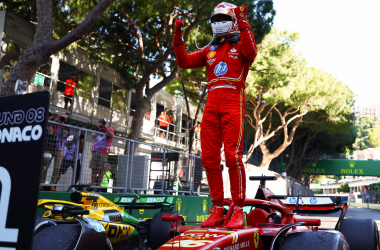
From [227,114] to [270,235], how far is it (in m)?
1.04

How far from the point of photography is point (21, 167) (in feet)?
5.09

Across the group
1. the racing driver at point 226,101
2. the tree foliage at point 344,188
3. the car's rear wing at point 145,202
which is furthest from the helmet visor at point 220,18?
the tree foliage at point 344,188

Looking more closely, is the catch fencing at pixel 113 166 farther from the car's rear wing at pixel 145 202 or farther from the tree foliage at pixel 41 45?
the tree foliage at pixel 41 45

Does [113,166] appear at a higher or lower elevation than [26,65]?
lower

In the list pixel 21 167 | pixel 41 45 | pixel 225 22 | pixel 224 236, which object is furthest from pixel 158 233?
pixel 41 45

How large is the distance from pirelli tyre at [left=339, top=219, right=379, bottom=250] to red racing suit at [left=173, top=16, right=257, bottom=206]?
1.41m

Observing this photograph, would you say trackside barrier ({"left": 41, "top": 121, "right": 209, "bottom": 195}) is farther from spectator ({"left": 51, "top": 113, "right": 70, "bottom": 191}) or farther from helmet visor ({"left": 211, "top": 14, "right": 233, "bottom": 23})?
helmet visor ({"left": 211, "top": 14, "right": 233, "bottom": 23})

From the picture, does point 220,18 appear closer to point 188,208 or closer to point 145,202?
point 145,202

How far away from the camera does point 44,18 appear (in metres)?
9.06

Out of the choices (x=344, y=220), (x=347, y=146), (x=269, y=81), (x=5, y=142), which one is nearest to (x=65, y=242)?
(x=5, y=142)

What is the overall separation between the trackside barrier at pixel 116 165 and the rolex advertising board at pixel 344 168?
35370 mm

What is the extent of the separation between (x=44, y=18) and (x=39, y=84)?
6.85m

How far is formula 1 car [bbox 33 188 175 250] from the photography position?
288cm

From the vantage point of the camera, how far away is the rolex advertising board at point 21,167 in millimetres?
1497
